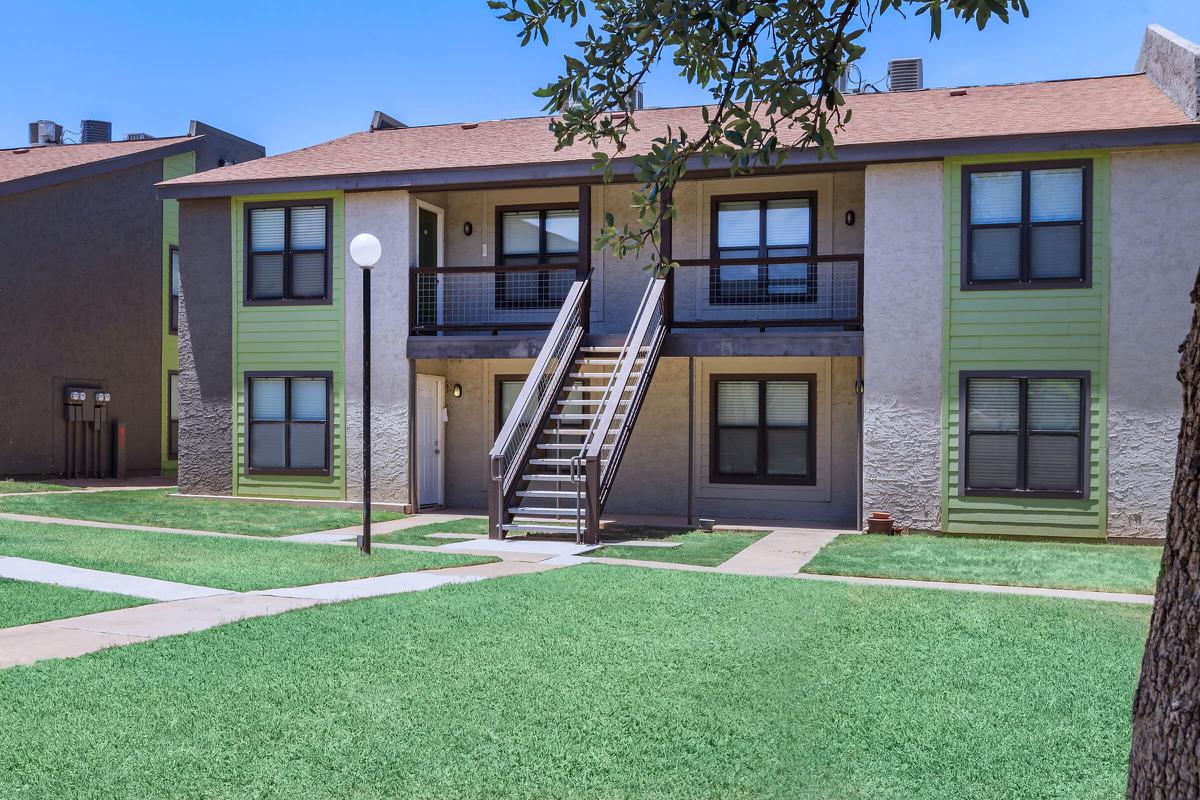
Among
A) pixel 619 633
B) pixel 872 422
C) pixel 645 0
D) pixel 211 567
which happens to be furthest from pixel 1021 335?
pixel 645 0

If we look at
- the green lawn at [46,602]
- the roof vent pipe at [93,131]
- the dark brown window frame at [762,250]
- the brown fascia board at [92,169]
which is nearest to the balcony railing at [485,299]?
the dark brown window frame at [762,250]

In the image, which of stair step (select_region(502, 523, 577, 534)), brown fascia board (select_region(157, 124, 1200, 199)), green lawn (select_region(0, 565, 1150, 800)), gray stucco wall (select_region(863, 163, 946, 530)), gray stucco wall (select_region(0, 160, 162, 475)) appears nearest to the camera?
green lawn (select_region(0, 565, 1150, 800))

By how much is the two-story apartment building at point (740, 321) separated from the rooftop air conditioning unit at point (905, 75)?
1.65 meters

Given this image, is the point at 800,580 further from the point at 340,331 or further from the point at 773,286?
the point at 340,331

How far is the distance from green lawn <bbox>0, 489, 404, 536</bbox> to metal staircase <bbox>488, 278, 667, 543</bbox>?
2806 millimetres

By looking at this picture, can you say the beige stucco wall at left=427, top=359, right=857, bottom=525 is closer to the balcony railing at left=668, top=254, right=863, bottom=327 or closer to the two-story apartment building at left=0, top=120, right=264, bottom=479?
the balcony railing at left=668, top=254, right=863, bottom=327

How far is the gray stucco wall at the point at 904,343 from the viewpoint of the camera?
14805mm

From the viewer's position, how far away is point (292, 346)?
17.8m

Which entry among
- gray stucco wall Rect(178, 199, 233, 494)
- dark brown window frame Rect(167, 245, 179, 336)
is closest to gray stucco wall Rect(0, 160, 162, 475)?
dark brown window frame Rect(167, 245, 179, 336)

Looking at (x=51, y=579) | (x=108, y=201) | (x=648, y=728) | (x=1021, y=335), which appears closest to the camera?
(x=648, y=728)

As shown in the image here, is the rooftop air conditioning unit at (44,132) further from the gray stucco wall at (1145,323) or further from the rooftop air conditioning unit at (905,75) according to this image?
the gray stucco wall at (1145,323)

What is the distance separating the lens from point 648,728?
497 cm

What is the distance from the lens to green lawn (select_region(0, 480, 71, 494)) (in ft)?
61.0

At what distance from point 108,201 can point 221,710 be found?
2085 centimetres
